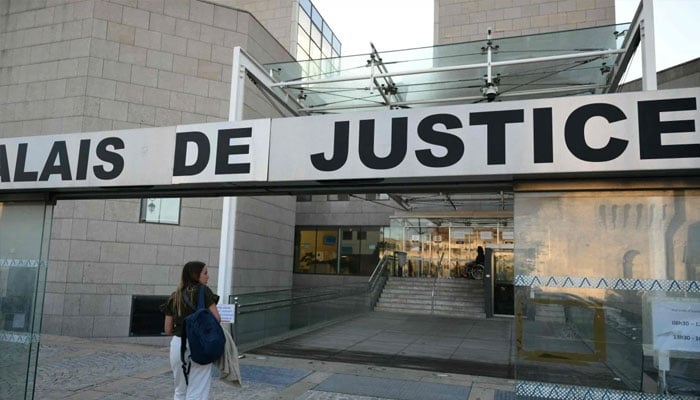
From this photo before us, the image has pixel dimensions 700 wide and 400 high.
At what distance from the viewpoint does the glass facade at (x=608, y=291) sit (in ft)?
13.4

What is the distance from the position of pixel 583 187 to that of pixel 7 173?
6.19m

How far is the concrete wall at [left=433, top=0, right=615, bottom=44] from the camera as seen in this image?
19141 millimetres

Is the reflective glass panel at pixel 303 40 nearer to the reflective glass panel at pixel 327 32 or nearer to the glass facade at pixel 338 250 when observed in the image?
the reflective glass panel at pixel 327 32

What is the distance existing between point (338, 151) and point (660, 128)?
2.61m

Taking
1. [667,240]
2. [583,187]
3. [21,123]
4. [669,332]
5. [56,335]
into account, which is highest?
Answer: [21,123]

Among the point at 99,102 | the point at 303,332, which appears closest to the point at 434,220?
the point at 303,332

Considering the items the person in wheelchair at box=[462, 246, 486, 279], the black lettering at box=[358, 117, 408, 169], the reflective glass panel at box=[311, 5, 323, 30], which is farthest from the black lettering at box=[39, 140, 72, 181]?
the reflective glass panel at box=[311, 5, 323, 30]

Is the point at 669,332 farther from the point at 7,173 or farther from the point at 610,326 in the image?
the point at 7,173

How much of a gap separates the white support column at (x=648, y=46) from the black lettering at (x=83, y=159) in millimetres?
7075

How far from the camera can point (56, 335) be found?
11.8m

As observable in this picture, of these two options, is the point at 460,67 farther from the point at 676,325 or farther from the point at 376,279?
the point at 376,279

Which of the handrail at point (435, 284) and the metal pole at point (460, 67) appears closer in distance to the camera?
the metal pole at point (460, 67)

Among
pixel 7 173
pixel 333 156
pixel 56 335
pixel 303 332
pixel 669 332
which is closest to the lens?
pixel 669 332

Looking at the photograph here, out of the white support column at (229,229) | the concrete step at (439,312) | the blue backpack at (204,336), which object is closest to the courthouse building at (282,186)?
the white support column at (229,229)
